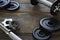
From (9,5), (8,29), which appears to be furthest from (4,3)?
(8,29)

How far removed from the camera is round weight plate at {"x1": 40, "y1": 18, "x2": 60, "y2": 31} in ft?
4.51

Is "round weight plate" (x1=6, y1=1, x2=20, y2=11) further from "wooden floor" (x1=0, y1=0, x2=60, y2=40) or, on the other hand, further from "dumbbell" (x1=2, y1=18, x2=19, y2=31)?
"dumbbell" (x1=2, y1=18, x2=19, y2=31)

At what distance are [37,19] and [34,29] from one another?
4.6 inches

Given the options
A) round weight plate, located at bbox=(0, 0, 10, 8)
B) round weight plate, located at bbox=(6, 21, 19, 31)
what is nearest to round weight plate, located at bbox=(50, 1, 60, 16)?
round weight plate, located at bbox=(6, 21, 19, 31)

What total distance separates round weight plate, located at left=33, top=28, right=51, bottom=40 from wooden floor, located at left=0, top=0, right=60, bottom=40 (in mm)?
36

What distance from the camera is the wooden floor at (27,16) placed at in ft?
4.51

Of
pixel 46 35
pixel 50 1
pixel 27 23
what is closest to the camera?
pixel 46 35

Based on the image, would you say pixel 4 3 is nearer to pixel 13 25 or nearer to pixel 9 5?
pixel 9 5

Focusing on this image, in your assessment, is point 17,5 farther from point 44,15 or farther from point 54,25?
point 54,25

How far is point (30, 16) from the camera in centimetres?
151

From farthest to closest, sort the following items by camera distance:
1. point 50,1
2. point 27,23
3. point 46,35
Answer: point 50,1 → point 27,23 → point 46,35

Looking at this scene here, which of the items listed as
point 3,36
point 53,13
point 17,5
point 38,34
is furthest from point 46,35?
point 17,5

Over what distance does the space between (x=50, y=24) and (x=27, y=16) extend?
0.20 m

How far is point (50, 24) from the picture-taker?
1.41m
